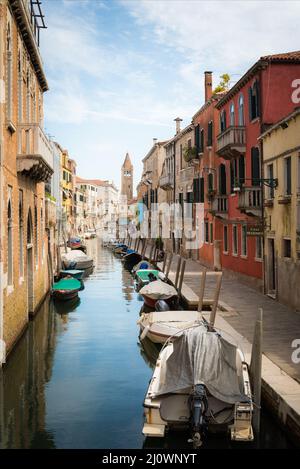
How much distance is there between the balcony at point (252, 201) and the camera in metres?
16.0

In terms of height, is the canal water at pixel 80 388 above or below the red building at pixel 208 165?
below

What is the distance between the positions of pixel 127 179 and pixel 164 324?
8955 cm

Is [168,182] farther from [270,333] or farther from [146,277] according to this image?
[270,333]

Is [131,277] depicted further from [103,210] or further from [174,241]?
[103,210]

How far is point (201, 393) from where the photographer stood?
23.7 ft

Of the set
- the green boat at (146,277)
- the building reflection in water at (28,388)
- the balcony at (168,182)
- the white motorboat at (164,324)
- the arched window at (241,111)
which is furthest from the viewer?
the balcony at (168,182)

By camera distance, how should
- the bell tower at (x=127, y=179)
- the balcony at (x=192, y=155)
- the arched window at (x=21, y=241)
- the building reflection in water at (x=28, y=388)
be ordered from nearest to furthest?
the building reflection in water at (x=28, y=388)
the arched window at (x=21, y=241)
the balcony at (x=192, y=155)
the bell tower at (x=127, y=179)

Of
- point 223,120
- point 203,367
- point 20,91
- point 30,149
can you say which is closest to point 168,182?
point 223,120

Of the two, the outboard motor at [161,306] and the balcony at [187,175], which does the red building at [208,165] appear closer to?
the balcony at [187,175]

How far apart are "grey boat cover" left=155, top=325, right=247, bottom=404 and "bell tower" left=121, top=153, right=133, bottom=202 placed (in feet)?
304

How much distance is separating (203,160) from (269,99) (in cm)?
1003

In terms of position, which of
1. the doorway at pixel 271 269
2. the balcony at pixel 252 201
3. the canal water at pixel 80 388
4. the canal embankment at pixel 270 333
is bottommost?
the canal water at pixel 80 388

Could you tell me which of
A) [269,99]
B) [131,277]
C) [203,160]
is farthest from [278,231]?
[131,277]

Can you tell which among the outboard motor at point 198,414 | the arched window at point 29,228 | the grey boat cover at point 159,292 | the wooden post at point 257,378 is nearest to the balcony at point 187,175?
the grey boat cover at point 159,292
